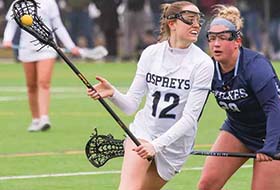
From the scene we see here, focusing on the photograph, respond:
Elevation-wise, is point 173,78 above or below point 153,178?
above

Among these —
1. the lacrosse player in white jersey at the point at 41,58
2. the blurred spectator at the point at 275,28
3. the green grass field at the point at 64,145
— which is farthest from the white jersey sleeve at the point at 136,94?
the blurred spectator at the point at 275,28

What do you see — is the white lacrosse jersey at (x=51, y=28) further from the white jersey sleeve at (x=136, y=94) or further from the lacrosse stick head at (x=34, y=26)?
the lacrosse stick head at (x=34, y=26)

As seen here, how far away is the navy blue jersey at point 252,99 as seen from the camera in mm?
8297

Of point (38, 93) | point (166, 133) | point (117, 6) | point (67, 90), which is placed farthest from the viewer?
point (117, 6)

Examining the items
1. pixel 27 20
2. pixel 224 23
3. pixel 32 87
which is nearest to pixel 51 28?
pixel 32 87

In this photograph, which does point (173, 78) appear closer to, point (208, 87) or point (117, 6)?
point (208, 87)

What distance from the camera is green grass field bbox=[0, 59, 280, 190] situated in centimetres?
1110

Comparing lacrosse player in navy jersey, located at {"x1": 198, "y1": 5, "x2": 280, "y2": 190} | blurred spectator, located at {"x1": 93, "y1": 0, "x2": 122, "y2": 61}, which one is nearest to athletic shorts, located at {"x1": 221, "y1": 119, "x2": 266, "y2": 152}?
lacrosse player in navy jersey, located at {"x1": 198, "y1": 5, "x2": 280, "y2": 190}

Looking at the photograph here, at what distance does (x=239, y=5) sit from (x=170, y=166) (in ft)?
66.6

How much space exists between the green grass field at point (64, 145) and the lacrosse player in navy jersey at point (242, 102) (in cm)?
202

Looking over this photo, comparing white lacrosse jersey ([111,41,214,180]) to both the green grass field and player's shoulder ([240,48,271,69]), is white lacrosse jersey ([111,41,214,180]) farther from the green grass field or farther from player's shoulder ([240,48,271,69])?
the green grass field

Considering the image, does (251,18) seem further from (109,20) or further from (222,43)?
(222,43)

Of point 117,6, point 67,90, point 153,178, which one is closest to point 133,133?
point 153,178

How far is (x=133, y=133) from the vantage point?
836cm
